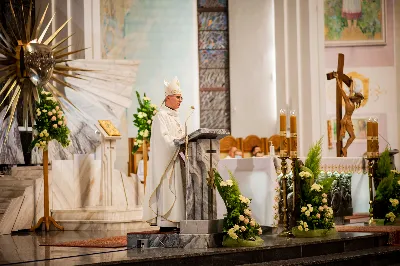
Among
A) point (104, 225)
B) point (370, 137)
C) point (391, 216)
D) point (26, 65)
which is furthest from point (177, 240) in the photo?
point (26, 65)

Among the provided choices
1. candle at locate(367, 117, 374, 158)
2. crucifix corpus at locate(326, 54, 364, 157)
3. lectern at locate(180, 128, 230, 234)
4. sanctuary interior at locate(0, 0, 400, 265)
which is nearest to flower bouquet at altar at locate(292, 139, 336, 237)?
sanctuary interior at locate(0, 0, 400, 265)

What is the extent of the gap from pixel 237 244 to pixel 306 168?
6.32 ft

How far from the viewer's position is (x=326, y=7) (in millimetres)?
17609

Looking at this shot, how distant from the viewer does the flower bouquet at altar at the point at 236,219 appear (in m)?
8.17

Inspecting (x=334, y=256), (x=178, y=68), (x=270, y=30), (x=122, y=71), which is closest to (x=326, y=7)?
→ (x=270, y=30)

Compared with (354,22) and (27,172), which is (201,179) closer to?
(27,172)

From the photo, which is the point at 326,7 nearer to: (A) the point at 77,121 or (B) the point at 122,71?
(B) the point at 122,71

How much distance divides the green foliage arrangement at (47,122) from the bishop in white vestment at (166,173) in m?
3.79

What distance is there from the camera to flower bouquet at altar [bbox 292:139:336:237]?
30.9 feet

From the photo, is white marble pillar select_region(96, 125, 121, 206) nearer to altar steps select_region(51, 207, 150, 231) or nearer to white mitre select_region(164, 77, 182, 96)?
altar steps select_region(51, 207, 150, 231)

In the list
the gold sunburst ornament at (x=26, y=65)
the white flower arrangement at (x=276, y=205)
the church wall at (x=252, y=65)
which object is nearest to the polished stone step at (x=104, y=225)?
the gold sunburst ornament at (x=26, y=65)

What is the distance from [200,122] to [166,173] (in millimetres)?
9133

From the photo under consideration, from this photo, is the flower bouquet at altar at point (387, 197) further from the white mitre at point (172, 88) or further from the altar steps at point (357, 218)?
the white mitre at point (172, 88)

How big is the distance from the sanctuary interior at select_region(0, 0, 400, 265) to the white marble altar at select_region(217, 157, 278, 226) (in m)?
0.02
